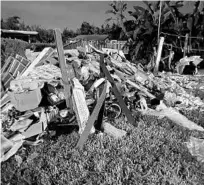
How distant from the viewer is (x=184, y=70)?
12422 millimetres

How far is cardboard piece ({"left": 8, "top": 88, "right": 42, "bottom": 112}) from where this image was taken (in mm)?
3661

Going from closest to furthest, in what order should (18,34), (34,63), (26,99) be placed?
(26,99) < (34,63) < (18,34)

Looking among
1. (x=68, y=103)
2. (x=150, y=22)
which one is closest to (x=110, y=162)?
(x=68, y=103)

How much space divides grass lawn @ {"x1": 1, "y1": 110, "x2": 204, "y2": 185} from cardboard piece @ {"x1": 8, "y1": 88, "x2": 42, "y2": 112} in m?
0.63

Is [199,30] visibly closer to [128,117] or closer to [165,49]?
[165,49]

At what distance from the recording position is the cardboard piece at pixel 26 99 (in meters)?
3.66

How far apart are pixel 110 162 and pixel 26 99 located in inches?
66.7

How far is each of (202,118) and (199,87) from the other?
345 cm

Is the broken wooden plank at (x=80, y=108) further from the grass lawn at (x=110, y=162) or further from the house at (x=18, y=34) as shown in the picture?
the house at (x=18, y=34)

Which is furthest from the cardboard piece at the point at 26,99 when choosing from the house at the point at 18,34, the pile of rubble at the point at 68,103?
the house at the point at 18,34

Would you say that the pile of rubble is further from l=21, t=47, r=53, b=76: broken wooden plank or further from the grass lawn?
the grass lawn

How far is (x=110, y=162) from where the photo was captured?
290 centimetres

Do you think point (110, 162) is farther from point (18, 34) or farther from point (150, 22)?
point (18, 34)

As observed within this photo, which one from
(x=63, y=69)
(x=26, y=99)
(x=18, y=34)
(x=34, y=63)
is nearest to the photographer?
(x=26, y=99)
